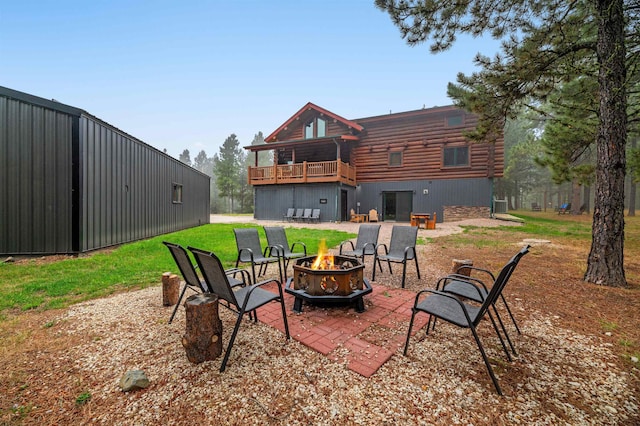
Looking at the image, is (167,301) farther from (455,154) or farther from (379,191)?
(455,154)

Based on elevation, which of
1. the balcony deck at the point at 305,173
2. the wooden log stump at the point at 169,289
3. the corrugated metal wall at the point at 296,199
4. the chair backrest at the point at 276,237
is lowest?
the wooden log stump at the point at 169,289

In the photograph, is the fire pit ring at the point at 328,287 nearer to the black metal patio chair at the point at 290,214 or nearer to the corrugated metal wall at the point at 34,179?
the corrugated metal wall at the point at 34,179

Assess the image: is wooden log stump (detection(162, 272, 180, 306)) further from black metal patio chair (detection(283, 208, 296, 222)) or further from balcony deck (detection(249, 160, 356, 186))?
black metal patio chair (detection(283, 208, 296, 222))

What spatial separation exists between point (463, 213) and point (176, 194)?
16.2m

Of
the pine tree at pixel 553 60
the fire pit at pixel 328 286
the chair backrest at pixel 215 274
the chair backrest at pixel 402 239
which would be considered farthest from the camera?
the chair backrest at pixel 402 239

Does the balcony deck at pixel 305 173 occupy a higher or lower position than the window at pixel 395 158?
lower

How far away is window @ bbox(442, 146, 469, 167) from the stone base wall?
9.07ft

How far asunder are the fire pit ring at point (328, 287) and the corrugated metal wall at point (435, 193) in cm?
1506

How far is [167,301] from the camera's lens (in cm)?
346

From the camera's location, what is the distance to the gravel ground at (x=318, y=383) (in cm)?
163

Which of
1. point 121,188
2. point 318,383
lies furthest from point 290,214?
point 318,383

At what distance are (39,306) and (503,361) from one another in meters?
5.45

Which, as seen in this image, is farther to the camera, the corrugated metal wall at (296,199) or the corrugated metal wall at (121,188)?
the corrugated metal wall at (296,199)

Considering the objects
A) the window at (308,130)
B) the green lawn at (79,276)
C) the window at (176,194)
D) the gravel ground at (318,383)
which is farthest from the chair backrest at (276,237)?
the window at (308,130)
